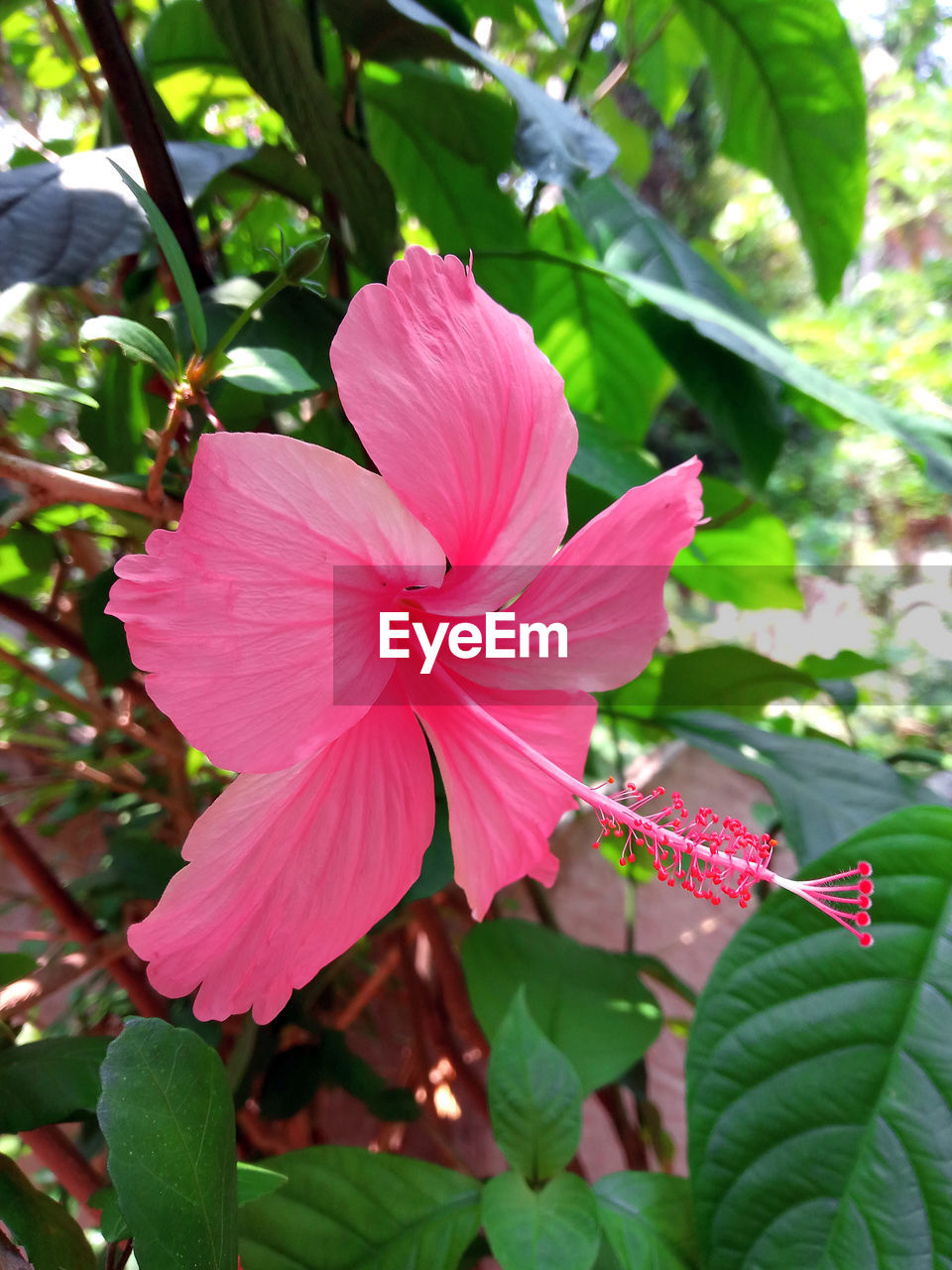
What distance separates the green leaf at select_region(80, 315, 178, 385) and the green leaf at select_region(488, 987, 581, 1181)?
30cm

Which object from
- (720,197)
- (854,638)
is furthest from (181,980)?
(720,197)

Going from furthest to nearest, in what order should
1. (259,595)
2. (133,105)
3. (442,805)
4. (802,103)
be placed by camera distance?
(802,103) < (442,805) < (133,105) < (259,595)

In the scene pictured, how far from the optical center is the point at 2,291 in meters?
0.31

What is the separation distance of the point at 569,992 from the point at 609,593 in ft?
1.00

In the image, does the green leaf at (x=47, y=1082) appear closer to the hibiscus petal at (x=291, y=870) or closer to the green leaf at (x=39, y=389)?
the hibiscus petal at (x=291, y=870)

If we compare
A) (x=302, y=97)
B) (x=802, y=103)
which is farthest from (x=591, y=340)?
(x=302, y=97)

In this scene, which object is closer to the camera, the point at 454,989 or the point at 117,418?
→ the point at 117,418

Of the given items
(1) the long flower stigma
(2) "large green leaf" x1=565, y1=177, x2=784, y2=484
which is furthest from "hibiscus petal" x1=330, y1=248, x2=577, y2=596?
(2) "large green leaf" x1=565, y1=177, x2=784, y2=484

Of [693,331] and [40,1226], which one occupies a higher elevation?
[693,331]

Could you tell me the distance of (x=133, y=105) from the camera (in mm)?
316

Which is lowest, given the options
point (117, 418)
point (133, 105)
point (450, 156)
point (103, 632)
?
point (103, 632)

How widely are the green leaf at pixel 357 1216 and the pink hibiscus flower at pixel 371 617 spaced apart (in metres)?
0.15

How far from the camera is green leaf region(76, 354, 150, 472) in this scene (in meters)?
0.38
